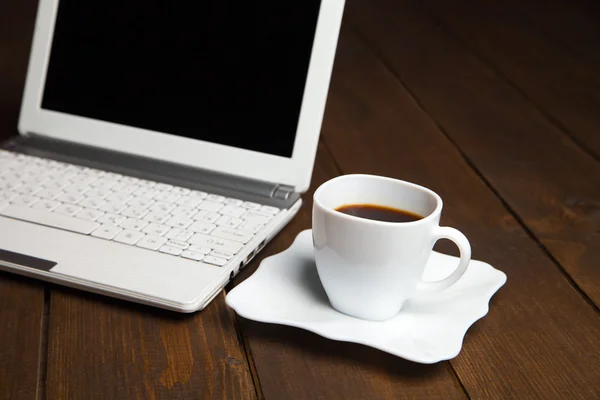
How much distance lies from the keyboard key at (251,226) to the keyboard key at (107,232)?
5.0 inches

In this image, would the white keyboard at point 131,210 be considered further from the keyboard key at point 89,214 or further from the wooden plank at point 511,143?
the wooden plank at point 511,143

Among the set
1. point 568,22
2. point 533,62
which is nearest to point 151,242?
A: point 533,62

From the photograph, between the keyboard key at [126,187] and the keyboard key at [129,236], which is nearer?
the keyboard key at [129,236]

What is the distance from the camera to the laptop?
737mm

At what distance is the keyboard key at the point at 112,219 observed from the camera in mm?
781

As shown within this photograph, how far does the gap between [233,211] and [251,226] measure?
38 mm

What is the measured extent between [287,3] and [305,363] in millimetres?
433

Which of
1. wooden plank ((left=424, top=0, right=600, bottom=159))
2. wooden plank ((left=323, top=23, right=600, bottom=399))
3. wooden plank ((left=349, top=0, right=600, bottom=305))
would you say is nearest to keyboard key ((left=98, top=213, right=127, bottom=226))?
wooden plank ((left=323, top=23, right=600, bottom=399))

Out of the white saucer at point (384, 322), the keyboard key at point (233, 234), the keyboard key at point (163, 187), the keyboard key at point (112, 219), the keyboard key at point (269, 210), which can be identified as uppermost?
the white saucer at point (384, 322)

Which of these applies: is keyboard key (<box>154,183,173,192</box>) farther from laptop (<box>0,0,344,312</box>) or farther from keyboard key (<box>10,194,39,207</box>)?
keyboard key (<box>10,194,39,207</box>)

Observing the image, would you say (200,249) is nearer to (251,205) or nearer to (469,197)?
(251,205)

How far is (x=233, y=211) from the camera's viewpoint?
2.65ft

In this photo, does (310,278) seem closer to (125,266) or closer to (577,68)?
(125,266)

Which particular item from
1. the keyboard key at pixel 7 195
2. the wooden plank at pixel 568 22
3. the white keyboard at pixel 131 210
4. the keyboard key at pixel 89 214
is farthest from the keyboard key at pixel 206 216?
the wooden plank at pixel 568 22
